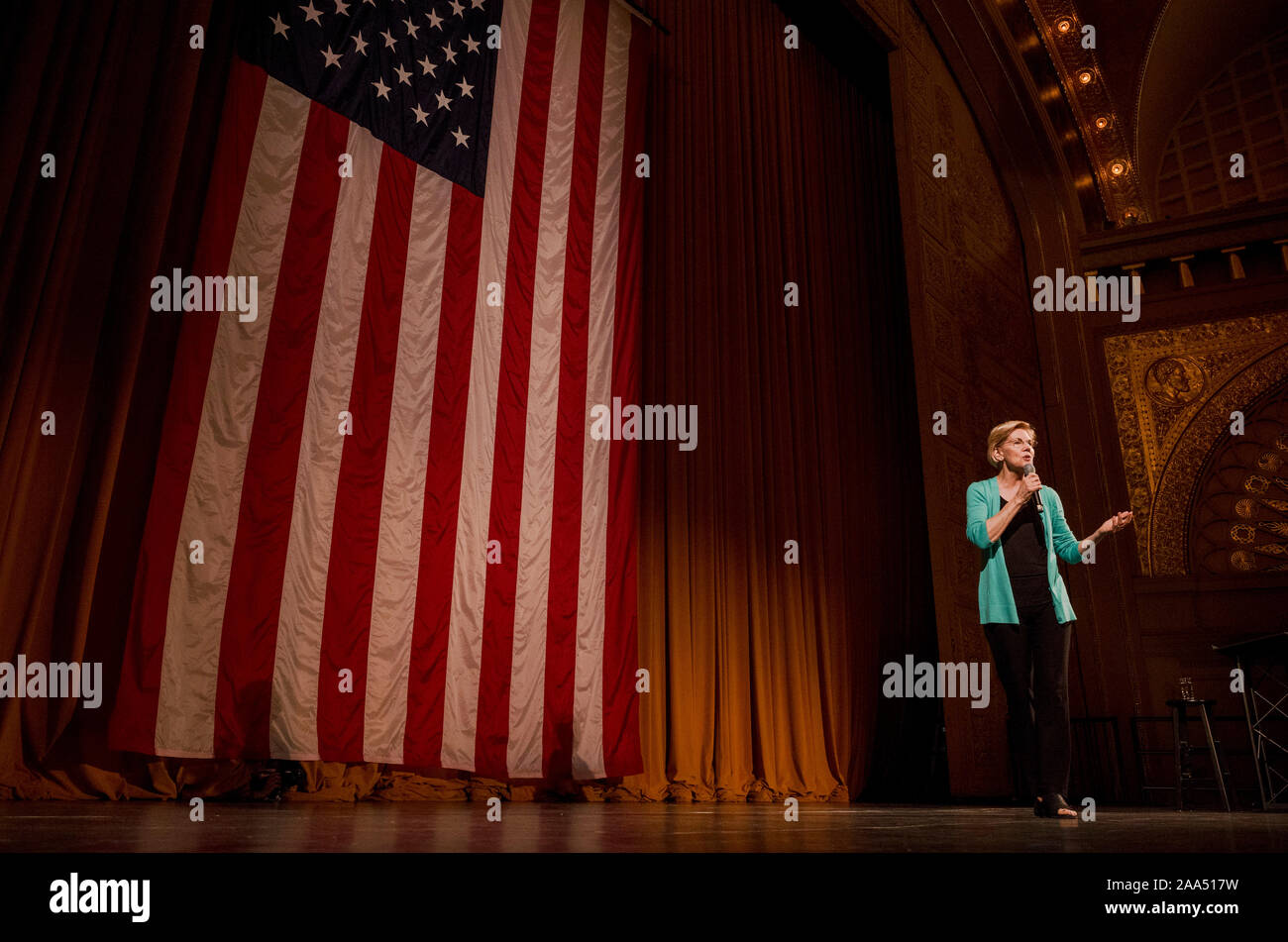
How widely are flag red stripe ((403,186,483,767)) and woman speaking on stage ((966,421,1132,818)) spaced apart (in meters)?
2.77

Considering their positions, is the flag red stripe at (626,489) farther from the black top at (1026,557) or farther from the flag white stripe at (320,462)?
the black top at (1026,557)

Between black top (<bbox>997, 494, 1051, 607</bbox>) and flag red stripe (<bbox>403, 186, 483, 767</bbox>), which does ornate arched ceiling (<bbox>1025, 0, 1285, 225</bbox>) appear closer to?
flag red stripe (<bbox>403, 186, 483, 767</bbox>)

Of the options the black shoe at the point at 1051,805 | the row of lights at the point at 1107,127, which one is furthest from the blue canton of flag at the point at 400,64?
the row of lights at the point at 1107,127

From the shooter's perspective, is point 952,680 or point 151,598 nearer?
point 151,598

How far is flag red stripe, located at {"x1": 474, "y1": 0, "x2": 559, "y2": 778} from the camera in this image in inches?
190

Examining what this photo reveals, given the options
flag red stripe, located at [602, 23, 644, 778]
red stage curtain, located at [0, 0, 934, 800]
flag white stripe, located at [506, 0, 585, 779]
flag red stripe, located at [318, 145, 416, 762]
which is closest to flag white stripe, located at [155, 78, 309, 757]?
red stage curtain, located at [0, 0, 934, 800]

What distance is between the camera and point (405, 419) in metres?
4.83

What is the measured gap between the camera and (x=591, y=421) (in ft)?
18.5

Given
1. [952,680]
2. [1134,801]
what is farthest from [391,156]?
[1134,801]

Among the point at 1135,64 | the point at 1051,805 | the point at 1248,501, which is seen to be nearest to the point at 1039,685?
the point at 1051,805

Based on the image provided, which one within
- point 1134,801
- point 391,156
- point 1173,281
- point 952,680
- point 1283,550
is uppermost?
point 1173,281
